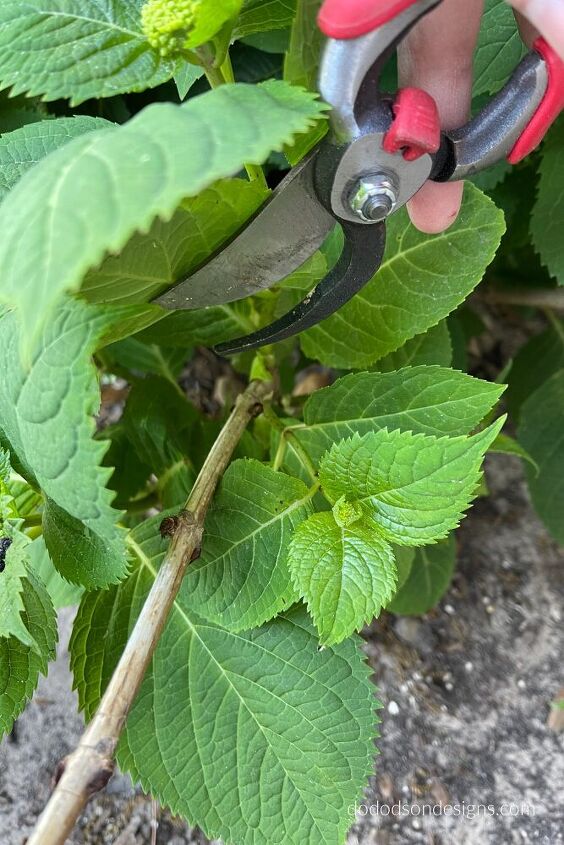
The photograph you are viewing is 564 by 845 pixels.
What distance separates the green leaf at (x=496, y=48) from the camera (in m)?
0.70

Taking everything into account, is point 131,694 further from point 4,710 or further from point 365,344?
point 365,344

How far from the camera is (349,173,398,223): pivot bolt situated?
471 millimetres

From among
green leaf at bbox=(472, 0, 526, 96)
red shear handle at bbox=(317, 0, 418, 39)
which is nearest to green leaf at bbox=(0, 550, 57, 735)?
red shear handle at bbox=(317, 0, 418, 39)

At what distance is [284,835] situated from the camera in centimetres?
64

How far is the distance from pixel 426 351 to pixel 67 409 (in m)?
0.45

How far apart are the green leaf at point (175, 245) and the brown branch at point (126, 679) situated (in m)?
0.18

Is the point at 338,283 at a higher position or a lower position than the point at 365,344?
higher

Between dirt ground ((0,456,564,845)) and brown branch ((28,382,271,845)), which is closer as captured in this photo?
brown branch ((28,382,271,845))

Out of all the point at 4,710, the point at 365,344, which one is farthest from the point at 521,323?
the point at 4,710

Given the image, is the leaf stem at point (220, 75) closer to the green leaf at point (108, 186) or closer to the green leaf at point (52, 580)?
the green leaf at point (108, 186)

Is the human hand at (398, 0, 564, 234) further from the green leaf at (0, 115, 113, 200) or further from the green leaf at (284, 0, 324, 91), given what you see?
the green leaf at (0, 115, 113, 200)

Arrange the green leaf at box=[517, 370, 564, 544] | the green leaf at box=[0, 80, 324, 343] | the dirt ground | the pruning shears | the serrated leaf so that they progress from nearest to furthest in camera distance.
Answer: the green leaf at box=[0, 80, 324, 343], the pruning shears, the serrated leaf, the dirt ground, the green leaf at box=[517, 370, 564, 544]

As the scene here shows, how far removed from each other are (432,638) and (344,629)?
553 millimetres

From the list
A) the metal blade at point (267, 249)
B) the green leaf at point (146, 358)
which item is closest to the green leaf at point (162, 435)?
the green leaf at point (146, 358)
